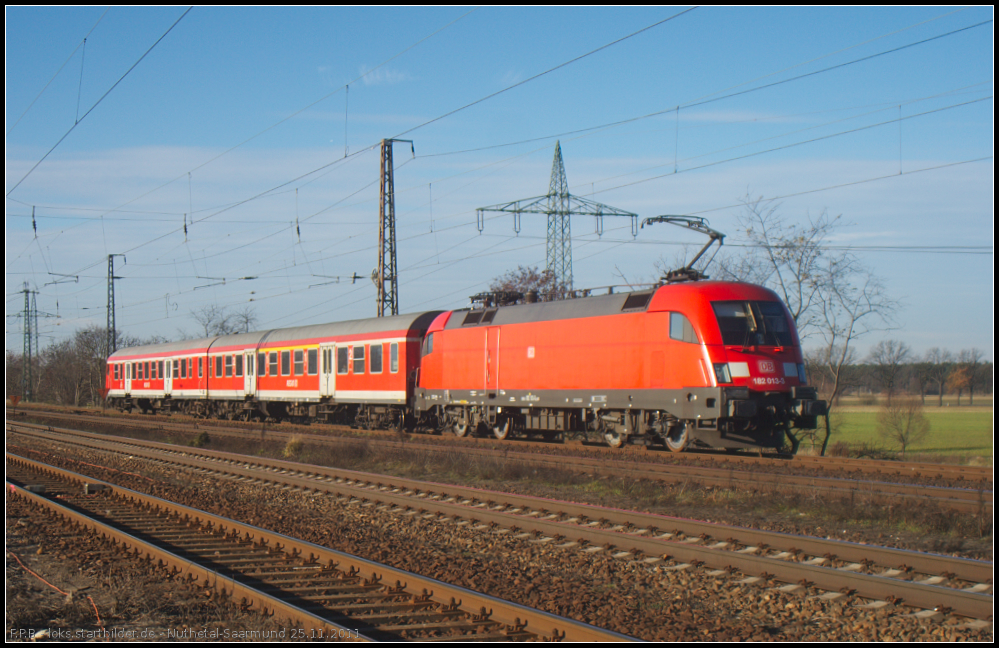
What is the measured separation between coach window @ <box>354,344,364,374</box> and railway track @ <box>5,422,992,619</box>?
12322 millimetres

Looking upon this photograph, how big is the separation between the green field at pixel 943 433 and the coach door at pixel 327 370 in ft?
53.1

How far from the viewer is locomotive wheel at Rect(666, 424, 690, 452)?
16844mm

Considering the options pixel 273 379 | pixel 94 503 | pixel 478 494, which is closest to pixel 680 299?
pixel 478 494

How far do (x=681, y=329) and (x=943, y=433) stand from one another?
3159 cm

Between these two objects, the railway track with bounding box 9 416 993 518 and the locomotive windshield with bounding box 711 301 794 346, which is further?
the locomotive windshield with bounding box 711 301 794 346

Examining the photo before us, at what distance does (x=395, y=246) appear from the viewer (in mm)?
28781

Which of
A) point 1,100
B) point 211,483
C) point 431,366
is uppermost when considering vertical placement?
point 1,100

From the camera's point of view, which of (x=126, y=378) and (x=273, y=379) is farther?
(x=126, y=378)

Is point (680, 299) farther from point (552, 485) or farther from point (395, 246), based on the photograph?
point (395, 246)

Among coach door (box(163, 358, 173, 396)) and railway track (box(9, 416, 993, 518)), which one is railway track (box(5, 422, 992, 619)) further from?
coach door (box(163, 358, 173, 396))

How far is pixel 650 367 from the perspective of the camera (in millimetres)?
16766

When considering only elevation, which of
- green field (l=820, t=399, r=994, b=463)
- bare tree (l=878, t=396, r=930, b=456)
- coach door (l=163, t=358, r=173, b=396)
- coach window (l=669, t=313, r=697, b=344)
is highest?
coach window (l=669, t=313, r=697, b=344)

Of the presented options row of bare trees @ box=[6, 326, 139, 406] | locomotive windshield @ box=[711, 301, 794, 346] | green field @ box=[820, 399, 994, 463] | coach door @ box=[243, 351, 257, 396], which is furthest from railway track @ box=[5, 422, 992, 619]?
row of bare trees @ box=[6, 326, 139, 406]

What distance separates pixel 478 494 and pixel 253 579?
4.80 metres
